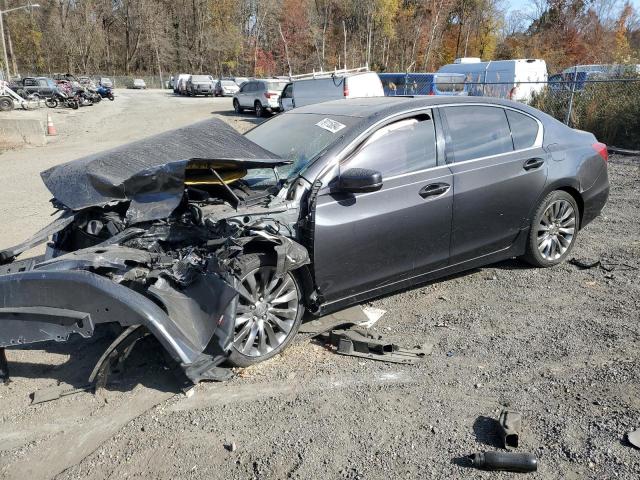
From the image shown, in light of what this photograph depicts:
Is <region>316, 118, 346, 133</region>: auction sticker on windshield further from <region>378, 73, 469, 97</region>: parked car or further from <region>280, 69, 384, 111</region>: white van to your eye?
<region>378, 73, 469, 97</region>: parked car

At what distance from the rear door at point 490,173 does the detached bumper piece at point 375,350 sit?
1.01 metres

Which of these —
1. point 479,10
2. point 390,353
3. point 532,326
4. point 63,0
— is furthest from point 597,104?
point 63,0

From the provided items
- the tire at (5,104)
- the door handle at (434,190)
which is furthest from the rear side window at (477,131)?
the tire at (5,104)

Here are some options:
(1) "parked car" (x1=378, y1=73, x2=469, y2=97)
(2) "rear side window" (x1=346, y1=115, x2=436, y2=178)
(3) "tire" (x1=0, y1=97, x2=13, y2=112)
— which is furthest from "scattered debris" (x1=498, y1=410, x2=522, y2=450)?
(3) "tire" (x1=0, y1=97, x2=13, y2=112)

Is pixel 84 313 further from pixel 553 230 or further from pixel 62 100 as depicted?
pixel 62 100

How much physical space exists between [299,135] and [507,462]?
290cm

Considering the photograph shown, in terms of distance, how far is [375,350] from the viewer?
145 inches

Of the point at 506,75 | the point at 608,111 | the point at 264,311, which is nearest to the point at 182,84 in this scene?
the point at 506,75

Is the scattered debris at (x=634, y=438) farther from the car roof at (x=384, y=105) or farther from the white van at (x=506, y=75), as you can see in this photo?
the white van at (x=506, y=75)

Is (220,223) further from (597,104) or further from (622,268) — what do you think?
(597,104)

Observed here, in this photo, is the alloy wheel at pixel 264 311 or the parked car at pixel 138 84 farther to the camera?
the parked car at pixel 138 84

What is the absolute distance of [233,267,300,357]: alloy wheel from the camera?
3416mm

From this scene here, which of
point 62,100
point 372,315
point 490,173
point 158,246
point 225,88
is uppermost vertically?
point 490,173

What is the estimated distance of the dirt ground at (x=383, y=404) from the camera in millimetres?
2656
